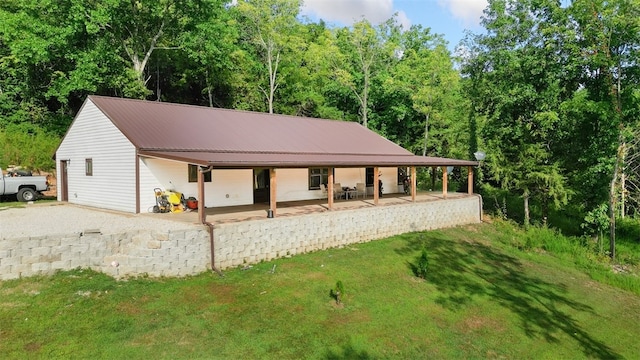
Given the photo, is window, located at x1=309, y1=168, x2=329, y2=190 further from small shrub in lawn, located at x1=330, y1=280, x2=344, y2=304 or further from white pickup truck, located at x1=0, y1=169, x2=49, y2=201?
white pickup truck, located at x1=0, y1=169, x2=49, y2=201

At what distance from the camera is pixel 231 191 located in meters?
14.7

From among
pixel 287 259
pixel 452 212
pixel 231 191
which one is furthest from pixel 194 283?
pixel 452 212

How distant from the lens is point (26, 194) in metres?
16.9

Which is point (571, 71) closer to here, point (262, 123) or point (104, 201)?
point (262, 123)

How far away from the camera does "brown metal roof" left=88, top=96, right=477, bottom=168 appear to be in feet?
41.7

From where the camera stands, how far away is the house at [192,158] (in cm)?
1272

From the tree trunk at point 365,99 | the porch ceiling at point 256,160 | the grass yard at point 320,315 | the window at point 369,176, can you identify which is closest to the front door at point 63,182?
the porch ceiling at point 256,160

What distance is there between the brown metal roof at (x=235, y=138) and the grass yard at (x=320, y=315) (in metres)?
3.69

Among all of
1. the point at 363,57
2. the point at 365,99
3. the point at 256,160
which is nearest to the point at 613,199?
the point at 256,160

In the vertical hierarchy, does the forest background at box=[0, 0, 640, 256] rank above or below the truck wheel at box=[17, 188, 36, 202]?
above

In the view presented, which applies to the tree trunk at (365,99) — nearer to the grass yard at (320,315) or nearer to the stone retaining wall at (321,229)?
the stone retaining wall at (321,229)

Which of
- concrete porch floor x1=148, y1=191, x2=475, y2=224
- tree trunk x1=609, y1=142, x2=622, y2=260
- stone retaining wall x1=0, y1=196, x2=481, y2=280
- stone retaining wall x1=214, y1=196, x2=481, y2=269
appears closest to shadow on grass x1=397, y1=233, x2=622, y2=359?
stone retaining wall x1=214, y1=196, x2=481, y2=269

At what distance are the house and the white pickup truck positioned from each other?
139cm

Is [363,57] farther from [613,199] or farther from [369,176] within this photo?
[613,199]
